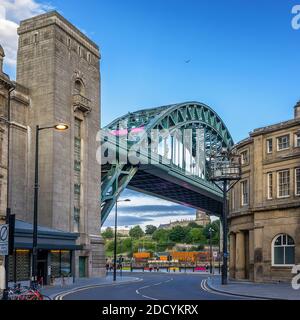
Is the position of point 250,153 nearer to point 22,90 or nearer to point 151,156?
point 22,90

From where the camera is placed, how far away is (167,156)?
10762 cm

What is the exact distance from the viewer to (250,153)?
49875mm

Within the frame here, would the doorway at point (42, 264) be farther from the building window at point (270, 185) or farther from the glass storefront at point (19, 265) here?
the building window at point (270, 185)

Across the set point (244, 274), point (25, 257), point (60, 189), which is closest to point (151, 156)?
point (60, 189)

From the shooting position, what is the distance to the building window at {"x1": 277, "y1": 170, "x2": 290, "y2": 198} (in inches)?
1791

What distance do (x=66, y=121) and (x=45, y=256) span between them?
17013 millimetres

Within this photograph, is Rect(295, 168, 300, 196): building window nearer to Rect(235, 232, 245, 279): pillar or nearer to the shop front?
Rect(235, 232, 245, 279): pillar

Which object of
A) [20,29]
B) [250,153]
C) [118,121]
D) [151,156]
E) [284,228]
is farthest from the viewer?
[118,121]

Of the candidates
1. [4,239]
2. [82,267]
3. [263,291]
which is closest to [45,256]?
[82,267]

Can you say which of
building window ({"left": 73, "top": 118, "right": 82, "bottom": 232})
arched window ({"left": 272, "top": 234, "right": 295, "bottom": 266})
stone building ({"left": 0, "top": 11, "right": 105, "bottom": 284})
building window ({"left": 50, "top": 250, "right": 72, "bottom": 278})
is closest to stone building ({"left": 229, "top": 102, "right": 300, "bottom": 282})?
arched window ({"left": 272, "top": 234, "right": 295, "bottom": 266})

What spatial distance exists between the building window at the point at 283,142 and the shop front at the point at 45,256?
70.9ft

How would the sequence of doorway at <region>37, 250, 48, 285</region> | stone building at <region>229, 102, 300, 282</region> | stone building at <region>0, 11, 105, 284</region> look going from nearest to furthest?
1. stone building at <region>229, 102, 300, 282</region>
2. doorway at <region>37, 250, 48, 285</region>
3. stone building at <region>0, 11, 105, 284</region>

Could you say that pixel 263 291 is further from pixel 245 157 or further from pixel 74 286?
pixel 245 157
